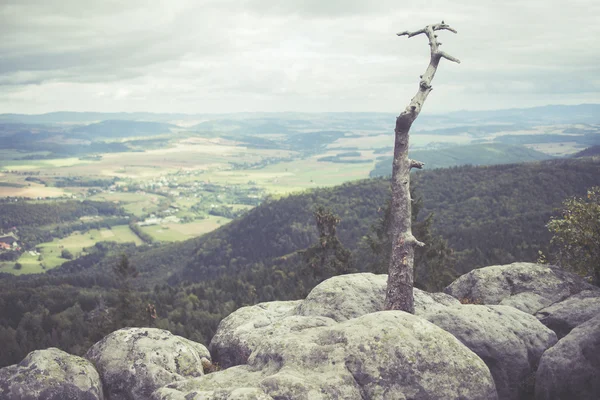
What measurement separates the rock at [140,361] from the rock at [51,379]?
0.91 metres

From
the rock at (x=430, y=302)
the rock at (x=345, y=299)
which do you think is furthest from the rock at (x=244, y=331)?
the rock at (x=430, y=302)

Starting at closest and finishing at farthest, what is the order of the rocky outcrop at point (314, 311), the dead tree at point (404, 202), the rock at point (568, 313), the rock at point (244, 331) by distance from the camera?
1. the dead tree at point (404, 202)
2. the rock at point (244, 331)
3. the rocky outcrop at point (314, 311)
4. the rock at point (568, 313)

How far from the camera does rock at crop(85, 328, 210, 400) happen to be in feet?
65.0

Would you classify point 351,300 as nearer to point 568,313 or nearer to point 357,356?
point 357,356

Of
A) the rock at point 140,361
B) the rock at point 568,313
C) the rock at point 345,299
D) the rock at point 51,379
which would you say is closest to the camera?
the rock at point 51,379

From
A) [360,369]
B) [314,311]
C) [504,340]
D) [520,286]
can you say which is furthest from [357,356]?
[520,286]

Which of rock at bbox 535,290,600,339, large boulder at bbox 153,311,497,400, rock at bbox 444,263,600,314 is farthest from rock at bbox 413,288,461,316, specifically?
large boulder at bbox 153,311,497,400

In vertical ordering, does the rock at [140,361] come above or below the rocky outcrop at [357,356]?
below

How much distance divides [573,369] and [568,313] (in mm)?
7727

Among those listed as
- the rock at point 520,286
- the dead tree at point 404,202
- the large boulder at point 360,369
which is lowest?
the rock at point 520,286

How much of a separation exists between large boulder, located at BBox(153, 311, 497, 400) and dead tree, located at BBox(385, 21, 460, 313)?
14.9ft

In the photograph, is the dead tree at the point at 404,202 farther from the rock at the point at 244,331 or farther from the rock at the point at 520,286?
the rock at the point at 520,286

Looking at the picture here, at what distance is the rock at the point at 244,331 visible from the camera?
2148 cm

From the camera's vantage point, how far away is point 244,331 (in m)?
23.1
